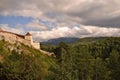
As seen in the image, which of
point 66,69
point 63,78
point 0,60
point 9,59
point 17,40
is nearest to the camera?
point 63,78

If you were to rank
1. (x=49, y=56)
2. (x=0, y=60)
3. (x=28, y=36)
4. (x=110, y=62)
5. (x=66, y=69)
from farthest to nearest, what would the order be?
(x=28, y=36) < (x=49, y=56) < (x=110, y=62) < (x=0, y=60) < (x=66, y=69)

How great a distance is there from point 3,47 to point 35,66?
1279 inches

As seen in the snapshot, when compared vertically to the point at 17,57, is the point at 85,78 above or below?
below

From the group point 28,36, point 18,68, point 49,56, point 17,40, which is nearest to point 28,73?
point 18,68

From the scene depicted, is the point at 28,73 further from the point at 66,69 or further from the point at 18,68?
the point at 66,69

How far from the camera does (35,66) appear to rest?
93500 mm

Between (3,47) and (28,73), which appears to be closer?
(28,73)

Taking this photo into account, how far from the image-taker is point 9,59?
97.6 metres

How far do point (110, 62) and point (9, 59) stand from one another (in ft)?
137

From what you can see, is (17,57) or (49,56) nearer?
(17,57)

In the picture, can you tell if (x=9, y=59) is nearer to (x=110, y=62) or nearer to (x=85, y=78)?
(x=85, y=78)

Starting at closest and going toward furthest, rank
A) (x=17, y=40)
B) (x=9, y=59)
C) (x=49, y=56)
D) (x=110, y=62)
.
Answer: (x=9, y=59) → (x=110, y=62) → (x=17, y=40) → (x=49, y=56)

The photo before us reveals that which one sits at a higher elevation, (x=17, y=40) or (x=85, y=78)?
(x=17, y=40)

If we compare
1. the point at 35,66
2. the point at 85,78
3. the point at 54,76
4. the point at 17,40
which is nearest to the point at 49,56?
the point at 17,40
